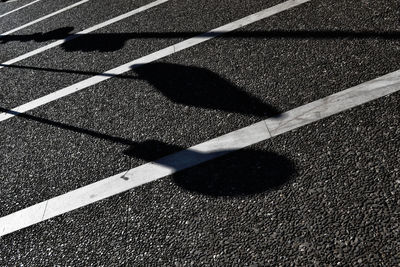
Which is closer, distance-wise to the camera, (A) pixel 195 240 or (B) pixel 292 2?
(A) pixel 195 240

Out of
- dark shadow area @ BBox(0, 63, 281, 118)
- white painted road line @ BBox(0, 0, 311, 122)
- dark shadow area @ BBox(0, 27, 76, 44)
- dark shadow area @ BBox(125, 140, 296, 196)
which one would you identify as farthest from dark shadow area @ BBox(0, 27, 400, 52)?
dark shadow area @ BBox(125, 140, 296, 196)

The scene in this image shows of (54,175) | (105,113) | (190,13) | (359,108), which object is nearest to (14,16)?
(190,13)

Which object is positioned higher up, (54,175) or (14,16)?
(14,16)

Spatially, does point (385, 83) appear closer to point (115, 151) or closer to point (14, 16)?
point (115, 151)

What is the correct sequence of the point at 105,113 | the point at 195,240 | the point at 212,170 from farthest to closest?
the point at 105,113 → the point at 212,170 → the point at 195,240

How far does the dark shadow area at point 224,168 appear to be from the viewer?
2773 mm

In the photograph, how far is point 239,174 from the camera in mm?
2889

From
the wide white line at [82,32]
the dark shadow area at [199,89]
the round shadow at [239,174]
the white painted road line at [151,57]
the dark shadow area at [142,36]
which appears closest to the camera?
the round shadow at [239,174]

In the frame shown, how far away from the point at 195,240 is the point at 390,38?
8.98 feet

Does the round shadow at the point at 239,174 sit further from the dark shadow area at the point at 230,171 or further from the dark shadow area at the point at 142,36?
the dark shadow area at the point at 142,36

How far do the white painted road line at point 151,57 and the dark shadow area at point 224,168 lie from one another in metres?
1.76

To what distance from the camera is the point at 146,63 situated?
482 cm

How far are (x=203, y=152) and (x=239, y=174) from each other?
46 centimetres

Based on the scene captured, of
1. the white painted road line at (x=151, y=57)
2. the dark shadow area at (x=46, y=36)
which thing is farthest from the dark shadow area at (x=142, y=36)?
the white painted road line at (x=151, y=57)
